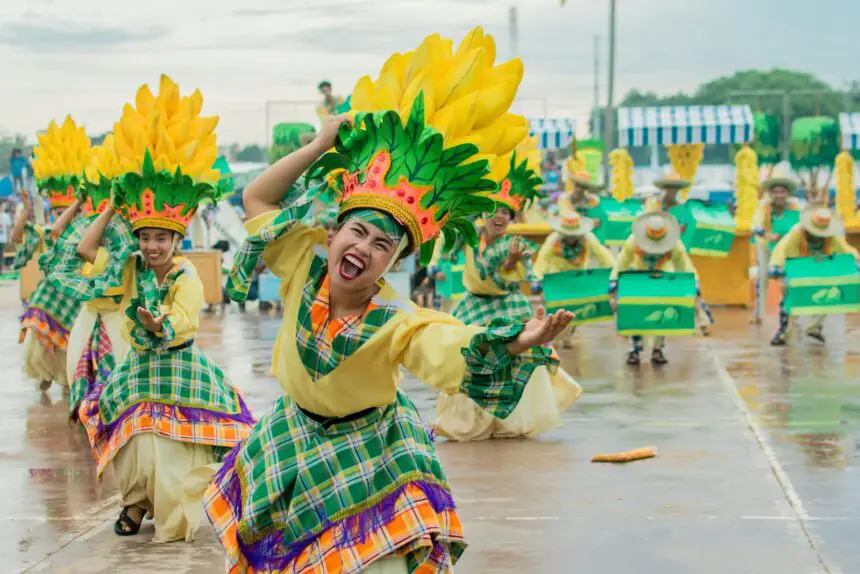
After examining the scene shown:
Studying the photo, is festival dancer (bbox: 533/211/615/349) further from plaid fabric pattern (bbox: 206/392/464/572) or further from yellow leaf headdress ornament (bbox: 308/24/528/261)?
plaid fabric pattern (bbox: 206/392/464/572)

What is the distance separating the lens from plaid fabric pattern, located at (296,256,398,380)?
170 inches

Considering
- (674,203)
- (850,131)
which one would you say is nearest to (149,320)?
(674,203)

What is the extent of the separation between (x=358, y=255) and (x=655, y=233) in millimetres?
10147

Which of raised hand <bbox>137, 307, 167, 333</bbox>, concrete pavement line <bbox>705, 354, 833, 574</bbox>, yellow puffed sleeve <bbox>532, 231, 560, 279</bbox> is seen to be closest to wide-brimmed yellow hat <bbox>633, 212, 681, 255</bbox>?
yellow puffed sleeve <bbox>532, 231, 560, 279</bbox>

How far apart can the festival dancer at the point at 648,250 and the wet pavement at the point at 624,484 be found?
22.4 inches

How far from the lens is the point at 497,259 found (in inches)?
394

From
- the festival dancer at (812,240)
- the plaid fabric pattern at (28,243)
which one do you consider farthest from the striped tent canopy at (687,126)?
the plaid fabric pattern at (28,243)

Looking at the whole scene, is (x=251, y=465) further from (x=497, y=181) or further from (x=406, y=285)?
(x=406, y=285)

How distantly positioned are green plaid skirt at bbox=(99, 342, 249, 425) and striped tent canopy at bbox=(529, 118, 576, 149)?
22953 millimetres

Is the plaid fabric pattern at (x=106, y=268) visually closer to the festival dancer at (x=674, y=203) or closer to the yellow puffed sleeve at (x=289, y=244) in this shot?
the yellow puffed sleeve at (x=289, y=244)

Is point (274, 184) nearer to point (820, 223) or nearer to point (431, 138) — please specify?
point (431, 138)

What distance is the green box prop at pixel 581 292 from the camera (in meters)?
14.1

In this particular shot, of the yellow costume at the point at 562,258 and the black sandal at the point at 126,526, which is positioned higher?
the yellow costume at the point at 562,258

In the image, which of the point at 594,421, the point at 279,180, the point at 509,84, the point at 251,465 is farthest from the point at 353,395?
the point at 594,421
